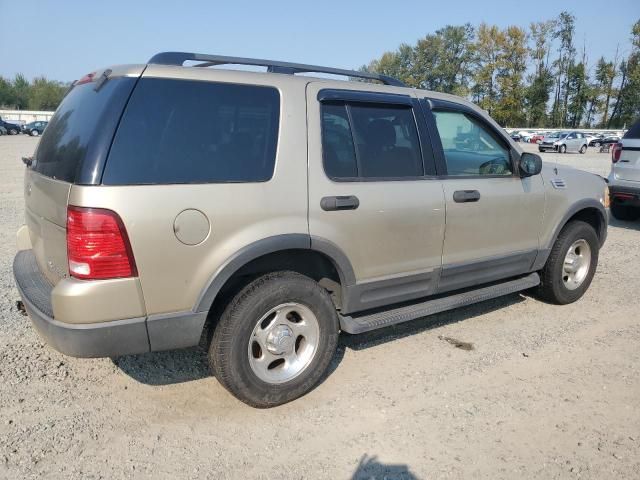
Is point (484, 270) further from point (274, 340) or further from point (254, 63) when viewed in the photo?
point (254, 63)

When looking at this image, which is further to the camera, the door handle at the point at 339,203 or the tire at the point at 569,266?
the tire at the point at 569,266

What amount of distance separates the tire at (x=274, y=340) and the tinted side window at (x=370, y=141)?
81 cm

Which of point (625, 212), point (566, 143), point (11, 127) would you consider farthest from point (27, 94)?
point (625, 212)

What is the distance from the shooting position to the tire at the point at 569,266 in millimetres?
4809

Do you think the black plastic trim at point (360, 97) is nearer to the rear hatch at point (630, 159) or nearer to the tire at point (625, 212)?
the rear hatch at point (630, 159)

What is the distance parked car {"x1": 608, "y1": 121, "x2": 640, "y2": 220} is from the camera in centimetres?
829

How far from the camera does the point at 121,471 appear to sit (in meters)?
2.57

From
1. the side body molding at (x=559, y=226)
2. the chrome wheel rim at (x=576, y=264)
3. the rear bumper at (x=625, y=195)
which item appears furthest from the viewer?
the rear bumper at (x=625, y=195)

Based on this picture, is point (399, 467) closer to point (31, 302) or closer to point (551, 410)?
point (551, 410)

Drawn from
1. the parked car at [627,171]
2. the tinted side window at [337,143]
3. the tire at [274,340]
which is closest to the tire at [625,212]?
the parked car at [627,171]

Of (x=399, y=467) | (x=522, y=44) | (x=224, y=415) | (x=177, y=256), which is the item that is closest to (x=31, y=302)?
(x=177, y=256)

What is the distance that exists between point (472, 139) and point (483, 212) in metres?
0.67

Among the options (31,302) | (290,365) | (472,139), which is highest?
(472,139)

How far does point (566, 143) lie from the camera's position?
37094 millimetres
